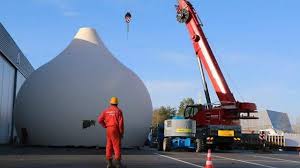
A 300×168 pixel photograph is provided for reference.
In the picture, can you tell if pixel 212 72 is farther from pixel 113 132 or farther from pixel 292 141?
pixel 113 132

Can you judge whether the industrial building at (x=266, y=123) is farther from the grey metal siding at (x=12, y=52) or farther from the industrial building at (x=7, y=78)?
the industrial building at (x=7, y=78)

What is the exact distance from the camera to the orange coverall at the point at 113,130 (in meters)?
11.5

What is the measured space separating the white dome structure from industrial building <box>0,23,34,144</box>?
778 cm

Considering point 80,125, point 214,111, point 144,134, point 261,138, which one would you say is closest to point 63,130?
point 80,125

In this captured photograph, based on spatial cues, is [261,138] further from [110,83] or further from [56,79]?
[56,79]

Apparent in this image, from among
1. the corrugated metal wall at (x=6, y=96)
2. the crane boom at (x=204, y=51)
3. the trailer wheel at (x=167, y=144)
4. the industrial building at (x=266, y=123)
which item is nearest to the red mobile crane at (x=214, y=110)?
the crane boom at (x=204, y=51)

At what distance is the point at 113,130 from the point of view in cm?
1161

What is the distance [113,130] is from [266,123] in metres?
46.8

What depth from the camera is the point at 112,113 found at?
11789 millimetres

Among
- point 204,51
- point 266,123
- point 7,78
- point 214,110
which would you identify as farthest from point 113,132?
point 266,123

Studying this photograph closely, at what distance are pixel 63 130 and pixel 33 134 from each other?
2006 mm

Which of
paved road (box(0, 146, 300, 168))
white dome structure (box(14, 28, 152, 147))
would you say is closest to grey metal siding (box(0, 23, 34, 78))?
white dome structure (box(14, 28, 152, 147))

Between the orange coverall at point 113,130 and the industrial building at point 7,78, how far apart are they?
25.4 metres

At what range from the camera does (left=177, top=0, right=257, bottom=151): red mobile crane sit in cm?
2580
